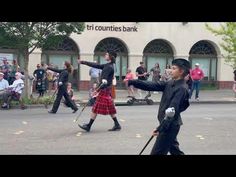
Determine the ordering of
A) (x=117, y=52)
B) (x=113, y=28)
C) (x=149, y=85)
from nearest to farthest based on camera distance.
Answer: (x=149, y=85), (x=113, y=28), (x=117, y=52)

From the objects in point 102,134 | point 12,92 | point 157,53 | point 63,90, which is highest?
point 157,53

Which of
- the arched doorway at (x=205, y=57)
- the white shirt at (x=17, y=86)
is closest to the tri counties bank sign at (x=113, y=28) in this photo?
the arched doorway at (x=205, y=57)

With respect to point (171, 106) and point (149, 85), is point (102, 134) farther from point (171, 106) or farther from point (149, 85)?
point (171, 106)

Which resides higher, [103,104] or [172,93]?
[172,93]

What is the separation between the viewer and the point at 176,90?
6.00 m

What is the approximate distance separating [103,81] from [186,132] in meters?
2.44

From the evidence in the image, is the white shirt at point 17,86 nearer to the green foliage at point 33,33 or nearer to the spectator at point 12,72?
the green foliage at point 33,33

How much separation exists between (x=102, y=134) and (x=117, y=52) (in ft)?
52.6

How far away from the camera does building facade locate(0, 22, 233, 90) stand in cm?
2417

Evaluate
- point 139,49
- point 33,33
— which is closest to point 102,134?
point 33,33

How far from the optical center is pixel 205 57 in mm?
27453

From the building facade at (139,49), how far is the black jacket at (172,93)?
1682 centimetres

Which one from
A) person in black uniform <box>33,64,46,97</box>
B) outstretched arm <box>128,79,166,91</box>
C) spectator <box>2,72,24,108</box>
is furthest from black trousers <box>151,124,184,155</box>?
person in black uniform <box>33,64,46,97</box>

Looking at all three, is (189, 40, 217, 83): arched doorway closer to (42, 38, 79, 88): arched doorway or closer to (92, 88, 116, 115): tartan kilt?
(42, 38, 79, 88): arched doorway
